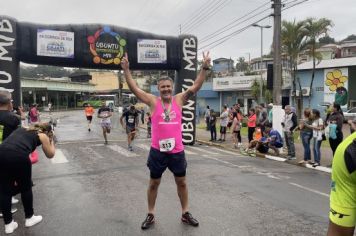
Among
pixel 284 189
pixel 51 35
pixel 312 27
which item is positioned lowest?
pixel 284 189

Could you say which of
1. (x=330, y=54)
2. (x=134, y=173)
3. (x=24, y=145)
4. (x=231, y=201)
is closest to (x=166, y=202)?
(x=231, y=201)

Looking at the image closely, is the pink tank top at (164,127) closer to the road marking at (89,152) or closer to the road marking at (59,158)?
the road marking at (59,158)

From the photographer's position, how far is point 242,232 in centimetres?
505

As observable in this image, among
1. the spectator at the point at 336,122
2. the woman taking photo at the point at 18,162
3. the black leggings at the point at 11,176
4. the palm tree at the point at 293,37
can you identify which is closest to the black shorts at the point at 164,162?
the woman taking photo at the point at 18,162

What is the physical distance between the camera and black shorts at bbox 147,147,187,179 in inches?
204

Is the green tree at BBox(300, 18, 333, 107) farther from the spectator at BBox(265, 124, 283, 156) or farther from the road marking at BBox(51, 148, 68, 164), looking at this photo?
the road marking at BBox(51, 148, 68, 164)

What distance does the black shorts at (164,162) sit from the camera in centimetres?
518

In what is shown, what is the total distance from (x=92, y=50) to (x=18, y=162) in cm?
1039

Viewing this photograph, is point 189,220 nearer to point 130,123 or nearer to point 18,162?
point 18,162

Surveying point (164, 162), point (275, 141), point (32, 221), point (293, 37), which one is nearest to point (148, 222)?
point (164, 162)

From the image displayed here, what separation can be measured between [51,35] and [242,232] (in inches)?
440

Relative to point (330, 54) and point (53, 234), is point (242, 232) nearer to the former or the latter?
point (53, 234)

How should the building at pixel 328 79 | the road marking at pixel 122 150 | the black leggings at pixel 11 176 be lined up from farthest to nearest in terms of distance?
the building at pixel 328 79 → the road marking at pixel 122 150 → the black leggings at pixel 11 176

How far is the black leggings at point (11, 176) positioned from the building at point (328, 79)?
28.8 m
